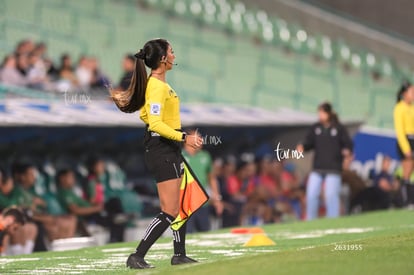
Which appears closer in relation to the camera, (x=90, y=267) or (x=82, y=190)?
(x=90, y=267)

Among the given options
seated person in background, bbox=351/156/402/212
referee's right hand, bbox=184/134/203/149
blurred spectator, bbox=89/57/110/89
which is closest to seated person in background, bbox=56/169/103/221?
blurred spectator, bbox=89/57/110/89

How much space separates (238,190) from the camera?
1894cm

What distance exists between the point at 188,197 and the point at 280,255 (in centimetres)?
91

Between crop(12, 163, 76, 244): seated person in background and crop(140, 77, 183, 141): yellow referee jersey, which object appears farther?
crop(12, 163, 76, 244): seated person in background

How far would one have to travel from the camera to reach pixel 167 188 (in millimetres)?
9148

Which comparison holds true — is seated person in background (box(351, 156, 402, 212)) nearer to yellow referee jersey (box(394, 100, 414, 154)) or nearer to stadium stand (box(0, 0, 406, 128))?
stadium stand (box(0, 0, 406, 128))

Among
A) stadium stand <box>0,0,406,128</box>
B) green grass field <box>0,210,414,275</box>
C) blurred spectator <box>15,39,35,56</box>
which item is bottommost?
green grass field <box>0,210,414,275</box>

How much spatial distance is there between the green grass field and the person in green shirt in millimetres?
1320

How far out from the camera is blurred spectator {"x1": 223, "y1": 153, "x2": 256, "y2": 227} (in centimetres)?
1862

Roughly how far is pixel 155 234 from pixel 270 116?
10820mm

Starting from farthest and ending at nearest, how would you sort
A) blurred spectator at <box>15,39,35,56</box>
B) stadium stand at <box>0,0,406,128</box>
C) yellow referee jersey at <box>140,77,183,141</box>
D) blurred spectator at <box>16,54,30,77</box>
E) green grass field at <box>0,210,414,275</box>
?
1. stadium stand at <box>0,0,406,128</box>
2. blurred spectator at <box>15,39,35,56</box>
3. blurred spectator at <box>16,54,30,77</box>
4. yellow referee jersey at <box>140,77,183,141</box>
5. green grass field at <box>0,210,414,275</box>

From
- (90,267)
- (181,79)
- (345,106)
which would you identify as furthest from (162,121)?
(345,106)

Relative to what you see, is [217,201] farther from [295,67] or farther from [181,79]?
[295,67]

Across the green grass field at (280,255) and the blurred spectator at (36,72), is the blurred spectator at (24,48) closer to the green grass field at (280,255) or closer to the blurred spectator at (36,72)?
the blurred spectator at (36,72)
